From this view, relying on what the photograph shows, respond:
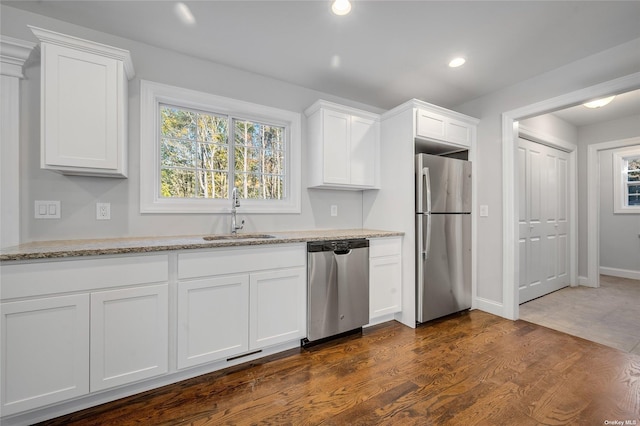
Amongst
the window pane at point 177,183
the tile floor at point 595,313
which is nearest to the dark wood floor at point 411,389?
the tile floor at point 595,313

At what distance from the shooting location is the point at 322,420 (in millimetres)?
1497

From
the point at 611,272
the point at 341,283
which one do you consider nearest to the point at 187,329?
the point at 341,283

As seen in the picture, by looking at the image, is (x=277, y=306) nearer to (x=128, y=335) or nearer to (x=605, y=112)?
(x=128, y=335)

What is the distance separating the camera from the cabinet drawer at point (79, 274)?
140 centimetres

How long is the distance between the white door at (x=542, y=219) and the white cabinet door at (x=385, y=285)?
69.1 inches

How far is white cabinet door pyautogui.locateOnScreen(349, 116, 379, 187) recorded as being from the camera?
2.96 m

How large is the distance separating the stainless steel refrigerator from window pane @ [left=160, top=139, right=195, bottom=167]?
2.24 m

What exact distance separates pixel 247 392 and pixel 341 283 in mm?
1076

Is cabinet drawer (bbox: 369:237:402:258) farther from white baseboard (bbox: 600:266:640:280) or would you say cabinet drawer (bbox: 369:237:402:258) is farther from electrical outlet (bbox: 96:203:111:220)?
white baseboard (bbox: 600:266:640:280)

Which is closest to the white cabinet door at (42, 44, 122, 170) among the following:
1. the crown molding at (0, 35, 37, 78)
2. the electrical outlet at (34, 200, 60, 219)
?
the crown molding at (0, 35, 37, 78)

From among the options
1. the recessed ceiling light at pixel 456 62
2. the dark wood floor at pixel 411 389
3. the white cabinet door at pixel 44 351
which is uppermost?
the recessed ceiling light at pixel 456 62

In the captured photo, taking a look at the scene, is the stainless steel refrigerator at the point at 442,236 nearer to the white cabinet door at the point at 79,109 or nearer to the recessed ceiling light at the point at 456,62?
Answer: the recessed ceiling light at the point at 456,62

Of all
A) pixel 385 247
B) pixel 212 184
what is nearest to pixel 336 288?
pixel 385 247

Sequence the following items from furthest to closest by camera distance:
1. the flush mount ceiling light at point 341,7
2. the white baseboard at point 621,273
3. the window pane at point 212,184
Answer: the white baseboard at point 621,273 → the window pane at point 212,184 → the flush mount ceiling light at point 341,7
